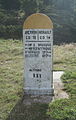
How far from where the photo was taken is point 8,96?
6.26m

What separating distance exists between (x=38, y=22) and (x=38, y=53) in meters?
0.70

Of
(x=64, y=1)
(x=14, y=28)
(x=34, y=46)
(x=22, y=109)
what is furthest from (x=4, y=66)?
(x=64, y=1)

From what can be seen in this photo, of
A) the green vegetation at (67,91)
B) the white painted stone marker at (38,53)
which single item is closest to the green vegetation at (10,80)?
the white painted stone marker at (38,53)

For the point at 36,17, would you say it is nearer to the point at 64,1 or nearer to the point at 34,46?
the point at 34,46

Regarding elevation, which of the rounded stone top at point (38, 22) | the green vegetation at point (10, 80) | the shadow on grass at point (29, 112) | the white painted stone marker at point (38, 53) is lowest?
the green vegetation at point (10, 80)

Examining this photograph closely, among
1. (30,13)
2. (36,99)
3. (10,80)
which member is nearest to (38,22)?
(36,99)

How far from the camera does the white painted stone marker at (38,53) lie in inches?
241

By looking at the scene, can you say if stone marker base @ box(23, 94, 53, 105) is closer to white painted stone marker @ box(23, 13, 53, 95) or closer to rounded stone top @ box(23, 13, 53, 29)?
white painted stone marker @ box(23, 13, 53, 95)

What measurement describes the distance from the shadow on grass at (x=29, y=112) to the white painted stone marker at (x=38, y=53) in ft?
1.97

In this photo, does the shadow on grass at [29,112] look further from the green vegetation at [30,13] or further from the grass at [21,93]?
the green vegetation at [30,13]

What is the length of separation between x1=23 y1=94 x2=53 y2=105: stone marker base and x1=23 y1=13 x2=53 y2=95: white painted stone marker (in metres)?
0.08

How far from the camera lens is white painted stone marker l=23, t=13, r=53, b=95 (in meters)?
6.11

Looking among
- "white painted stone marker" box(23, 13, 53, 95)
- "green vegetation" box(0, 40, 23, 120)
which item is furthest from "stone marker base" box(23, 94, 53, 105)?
"green vegetation" box(0, 40, 23, 120)

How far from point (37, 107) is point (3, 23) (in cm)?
2139
